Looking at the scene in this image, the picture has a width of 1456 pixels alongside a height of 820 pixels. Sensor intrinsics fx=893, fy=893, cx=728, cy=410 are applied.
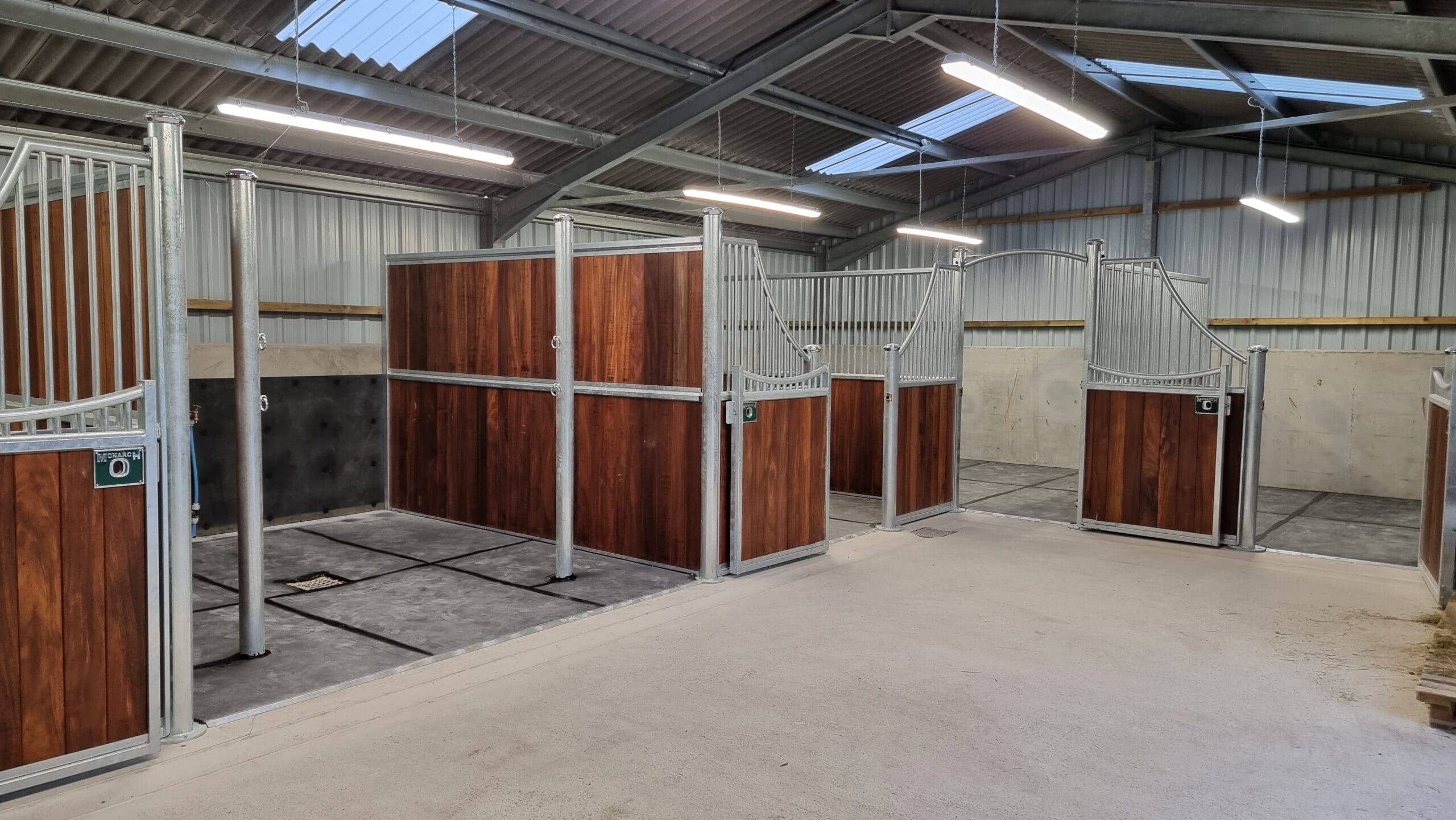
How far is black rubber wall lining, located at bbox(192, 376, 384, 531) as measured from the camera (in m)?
5.63

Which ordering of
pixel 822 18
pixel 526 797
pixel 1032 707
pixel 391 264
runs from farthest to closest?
pixel 822 18 < pixel 391 264 < pixel 1032 707 < pixel 526 797

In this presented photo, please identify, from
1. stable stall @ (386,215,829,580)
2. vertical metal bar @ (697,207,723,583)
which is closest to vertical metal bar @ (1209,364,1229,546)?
stable stall @ (386,215,829,580)

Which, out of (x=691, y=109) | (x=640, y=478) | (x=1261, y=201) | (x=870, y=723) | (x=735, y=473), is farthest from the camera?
(x=1261, y=201)

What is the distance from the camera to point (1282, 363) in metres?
8.45

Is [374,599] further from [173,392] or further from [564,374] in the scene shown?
[173,392]

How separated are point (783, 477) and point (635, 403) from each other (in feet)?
3.08

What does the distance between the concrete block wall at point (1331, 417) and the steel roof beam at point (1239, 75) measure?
222 cm

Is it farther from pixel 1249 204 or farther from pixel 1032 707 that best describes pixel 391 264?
pixel 1249 204

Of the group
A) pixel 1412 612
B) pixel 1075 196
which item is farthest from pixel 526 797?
pixel 1075 196

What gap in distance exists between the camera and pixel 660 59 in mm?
7070

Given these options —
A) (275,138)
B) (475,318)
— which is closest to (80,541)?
(475,318)

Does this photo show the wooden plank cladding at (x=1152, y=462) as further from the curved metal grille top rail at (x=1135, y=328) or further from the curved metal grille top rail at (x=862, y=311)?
the curved metal grille top rail at (x=862, y=311)

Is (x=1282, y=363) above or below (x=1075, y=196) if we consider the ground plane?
below

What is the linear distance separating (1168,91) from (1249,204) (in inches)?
57.0
